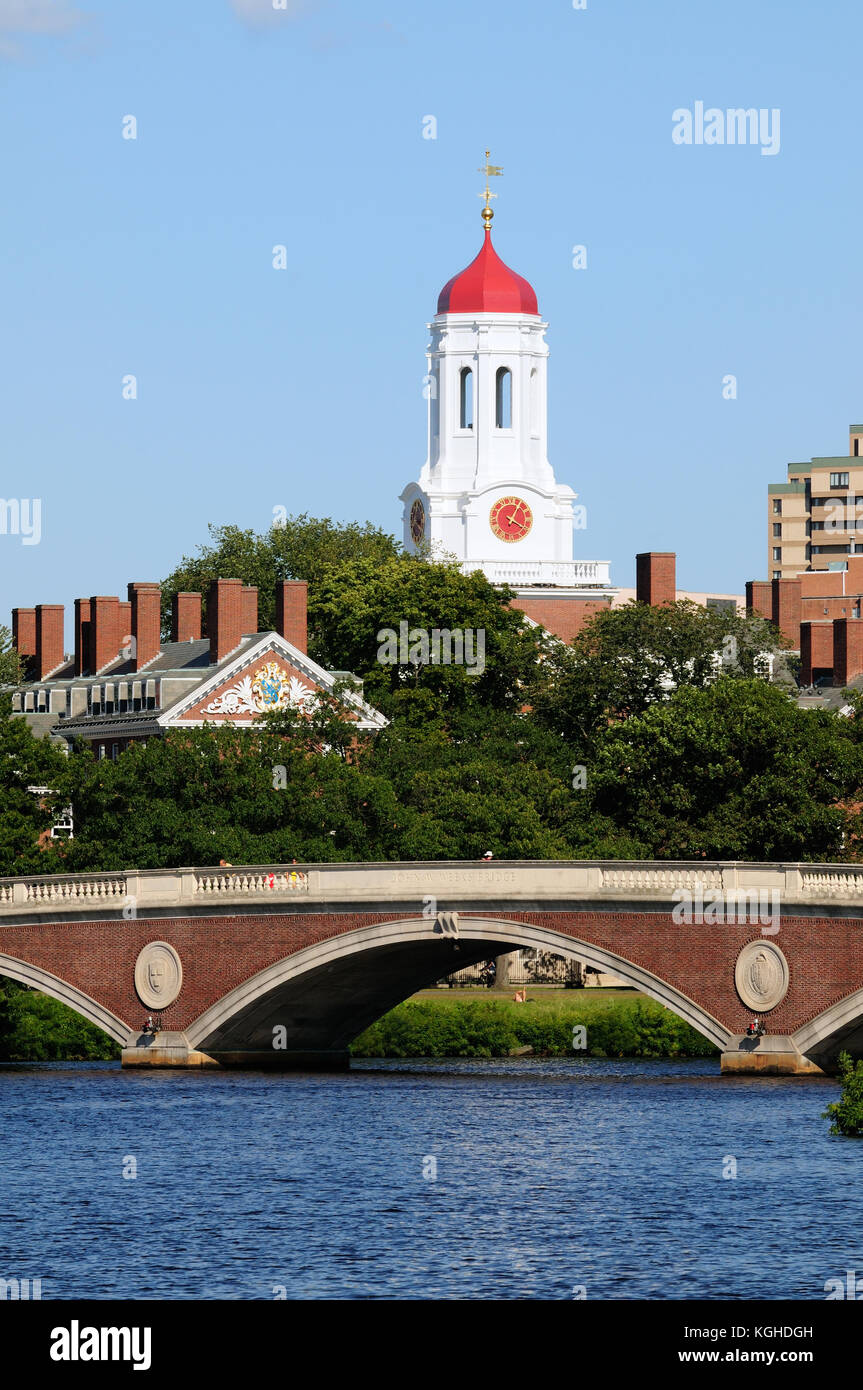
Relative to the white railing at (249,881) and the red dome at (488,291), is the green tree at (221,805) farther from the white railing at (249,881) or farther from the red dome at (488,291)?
the red dome at (488,291)

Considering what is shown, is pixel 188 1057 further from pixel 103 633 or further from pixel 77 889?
pixel 103 633

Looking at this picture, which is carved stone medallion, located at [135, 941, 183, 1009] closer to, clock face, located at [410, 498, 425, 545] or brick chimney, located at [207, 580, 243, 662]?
brick chimney, located at [207, 580, 243, 662]

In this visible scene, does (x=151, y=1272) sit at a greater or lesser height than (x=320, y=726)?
lesser

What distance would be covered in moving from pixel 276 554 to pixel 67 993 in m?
71.5

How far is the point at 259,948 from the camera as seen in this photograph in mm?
68438

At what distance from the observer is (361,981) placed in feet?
236

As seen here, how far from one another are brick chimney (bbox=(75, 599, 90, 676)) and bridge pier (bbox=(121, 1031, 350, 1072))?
4260 cm

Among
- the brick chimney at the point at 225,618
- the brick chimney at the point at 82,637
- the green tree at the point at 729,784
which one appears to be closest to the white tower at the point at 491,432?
the brick chimney at the point at 82,637

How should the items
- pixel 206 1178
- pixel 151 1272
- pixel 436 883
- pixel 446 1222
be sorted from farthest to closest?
1. pixel 436 883
2. pixel 206 1178
3. pixel 446 1222
4. pixel 151 1272

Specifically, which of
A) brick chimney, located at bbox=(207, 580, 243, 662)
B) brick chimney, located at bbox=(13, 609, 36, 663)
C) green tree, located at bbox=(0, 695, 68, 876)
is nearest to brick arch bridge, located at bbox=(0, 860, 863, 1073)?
green tree, located at bbox=(0, 695, 68, 876)

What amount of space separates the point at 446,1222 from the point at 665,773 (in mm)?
38522

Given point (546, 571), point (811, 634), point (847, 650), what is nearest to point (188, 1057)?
point (847, 650)
